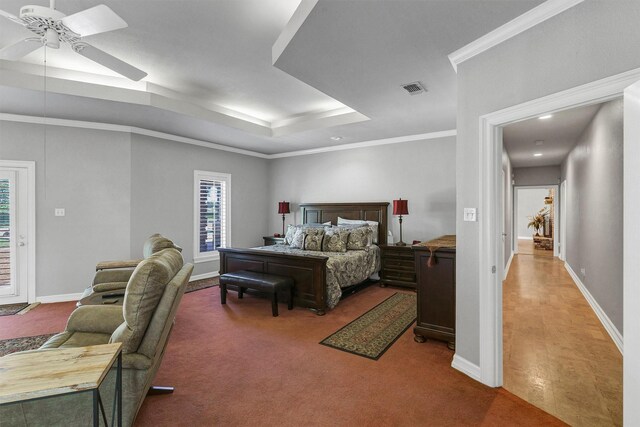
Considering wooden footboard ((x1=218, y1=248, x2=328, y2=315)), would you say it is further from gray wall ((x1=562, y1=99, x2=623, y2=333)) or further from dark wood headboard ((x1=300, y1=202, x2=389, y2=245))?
gray wall ((x1=562, y1=99, x2=623, y2=333))

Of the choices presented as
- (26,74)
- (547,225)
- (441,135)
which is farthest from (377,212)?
(547,225)

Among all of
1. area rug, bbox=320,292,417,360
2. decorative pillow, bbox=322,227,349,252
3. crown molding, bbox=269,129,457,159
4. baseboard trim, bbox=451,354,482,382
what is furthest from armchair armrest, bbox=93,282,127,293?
crown molding, bbox=269,129,457,159

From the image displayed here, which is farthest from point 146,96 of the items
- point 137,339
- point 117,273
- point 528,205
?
point 528,205

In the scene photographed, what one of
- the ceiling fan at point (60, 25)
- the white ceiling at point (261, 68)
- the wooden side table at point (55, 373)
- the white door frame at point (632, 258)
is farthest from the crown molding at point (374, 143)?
the wooden side table at point (55, 373)

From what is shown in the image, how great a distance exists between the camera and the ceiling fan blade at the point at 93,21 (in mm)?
1952

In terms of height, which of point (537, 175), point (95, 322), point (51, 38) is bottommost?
point (95, 322)

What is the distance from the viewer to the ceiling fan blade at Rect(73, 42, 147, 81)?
2.38 meters

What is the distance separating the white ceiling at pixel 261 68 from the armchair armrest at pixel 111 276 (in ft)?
6.78

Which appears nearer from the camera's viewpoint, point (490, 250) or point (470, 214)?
point (490, 250)

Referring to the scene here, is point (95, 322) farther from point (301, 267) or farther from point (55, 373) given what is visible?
point (301, 267)

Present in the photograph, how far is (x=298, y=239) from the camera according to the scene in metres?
5.38

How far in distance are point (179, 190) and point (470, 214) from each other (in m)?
4.92

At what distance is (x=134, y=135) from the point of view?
4.96m

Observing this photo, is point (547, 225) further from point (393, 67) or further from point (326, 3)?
point (326, 3)
